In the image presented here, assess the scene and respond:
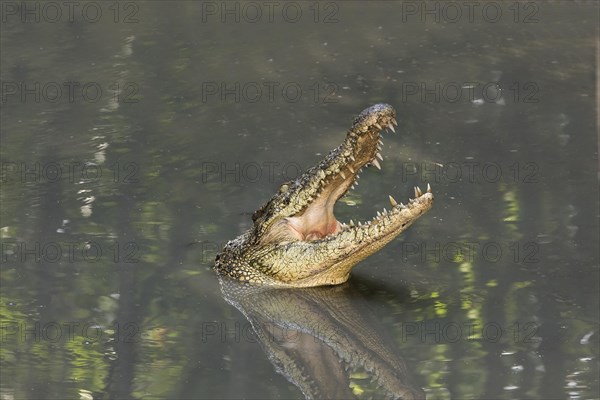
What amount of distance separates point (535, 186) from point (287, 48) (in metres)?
6.07

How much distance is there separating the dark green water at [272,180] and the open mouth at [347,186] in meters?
0.56

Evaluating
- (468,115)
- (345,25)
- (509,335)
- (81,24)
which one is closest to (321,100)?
(468,115)

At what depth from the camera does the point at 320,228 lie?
33.5 ft

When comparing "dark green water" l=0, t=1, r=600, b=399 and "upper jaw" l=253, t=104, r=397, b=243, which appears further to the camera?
"upper jaw" l=253, t=104, r=397, b=243

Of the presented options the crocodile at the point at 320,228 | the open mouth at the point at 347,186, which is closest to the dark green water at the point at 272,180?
the crocodile at the point at 320,228

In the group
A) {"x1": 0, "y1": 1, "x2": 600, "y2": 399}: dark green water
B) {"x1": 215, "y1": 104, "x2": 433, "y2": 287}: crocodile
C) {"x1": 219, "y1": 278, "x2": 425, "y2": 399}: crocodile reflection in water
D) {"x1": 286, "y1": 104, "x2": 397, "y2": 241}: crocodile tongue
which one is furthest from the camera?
{"x1": 215, "y1": 104, "x2": 433, "y2": 287}: crocodile

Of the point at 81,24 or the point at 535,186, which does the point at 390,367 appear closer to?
the point at 535,186

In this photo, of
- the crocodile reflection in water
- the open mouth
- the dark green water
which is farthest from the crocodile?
the dark green water

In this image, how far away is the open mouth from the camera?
31.1 feet

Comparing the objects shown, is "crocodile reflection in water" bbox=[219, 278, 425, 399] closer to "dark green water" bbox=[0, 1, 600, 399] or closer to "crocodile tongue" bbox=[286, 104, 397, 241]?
"dark green water" bbox=[0, 1, 600, 399]

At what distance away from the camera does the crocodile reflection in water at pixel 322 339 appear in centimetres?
815

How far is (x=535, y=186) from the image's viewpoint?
12.2 meters

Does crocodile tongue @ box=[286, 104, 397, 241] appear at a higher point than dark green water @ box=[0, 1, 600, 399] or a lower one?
higher

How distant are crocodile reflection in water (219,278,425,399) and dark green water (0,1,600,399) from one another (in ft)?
0.28
